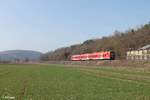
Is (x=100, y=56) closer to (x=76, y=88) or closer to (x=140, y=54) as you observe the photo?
(x=140, y=54)

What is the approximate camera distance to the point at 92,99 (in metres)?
17.7

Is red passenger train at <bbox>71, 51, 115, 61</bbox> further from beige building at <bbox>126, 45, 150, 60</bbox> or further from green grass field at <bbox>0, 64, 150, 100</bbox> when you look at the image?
green grass field at <bbox>0, 64, 150, 100</bbox>

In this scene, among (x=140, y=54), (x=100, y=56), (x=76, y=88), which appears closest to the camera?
(x=76, y=88)

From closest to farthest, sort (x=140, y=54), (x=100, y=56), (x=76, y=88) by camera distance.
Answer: (x=76, y=88)
(x=140, y=54)
(x=100, y=56)

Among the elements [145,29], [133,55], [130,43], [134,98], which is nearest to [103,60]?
[133,55]

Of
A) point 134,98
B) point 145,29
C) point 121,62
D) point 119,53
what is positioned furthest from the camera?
point 145,29

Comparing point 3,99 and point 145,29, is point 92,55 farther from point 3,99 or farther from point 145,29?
point 3,99

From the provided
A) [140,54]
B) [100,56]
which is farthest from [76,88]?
[100,56]

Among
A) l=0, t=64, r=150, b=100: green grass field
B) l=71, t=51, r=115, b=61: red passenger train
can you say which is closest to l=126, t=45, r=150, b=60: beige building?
l=71, t=51, r=115, b=61: red passenger train

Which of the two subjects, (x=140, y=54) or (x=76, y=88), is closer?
(x=76, y=88)

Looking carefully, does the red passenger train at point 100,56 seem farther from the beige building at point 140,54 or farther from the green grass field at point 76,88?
the green grass field at point 76,88

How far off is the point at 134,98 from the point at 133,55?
9198 cm

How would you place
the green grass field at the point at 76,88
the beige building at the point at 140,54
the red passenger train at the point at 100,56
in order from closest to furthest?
the green grass field at the point at 76,88
the beige building at the point at 140,54
the red passenger train at the point at 100,56

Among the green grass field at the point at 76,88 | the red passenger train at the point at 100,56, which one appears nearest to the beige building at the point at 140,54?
the red passenger train at the point at 100,56
